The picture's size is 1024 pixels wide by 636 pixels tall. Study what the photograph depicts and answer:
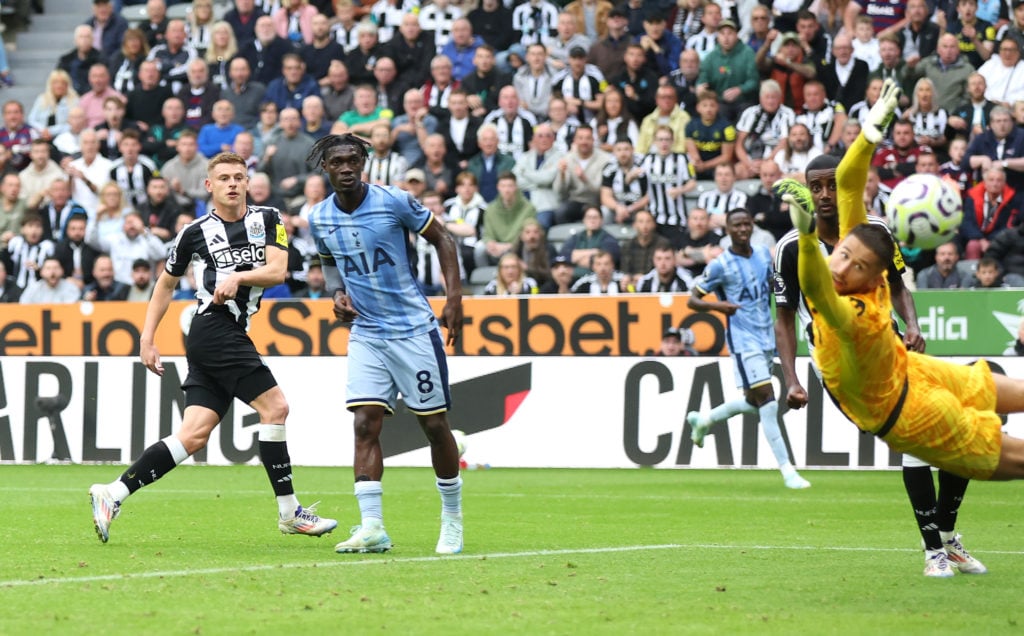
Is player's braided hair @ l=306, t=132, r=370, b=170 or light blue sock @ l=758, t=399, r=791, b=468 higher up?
player's braided hair @ l=306, t=132, r=370, b=170

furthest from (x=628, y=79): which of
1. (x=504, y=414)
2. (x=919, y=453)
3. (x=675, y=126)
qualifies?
(x=919, y=453)

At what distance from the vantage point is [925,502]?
8.44 metres

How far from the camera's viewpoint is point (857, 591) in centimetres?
763

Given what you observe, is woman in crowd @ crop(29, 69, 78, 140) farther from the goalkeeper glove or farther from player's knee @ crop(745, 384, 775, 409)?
the goalkeeper glove

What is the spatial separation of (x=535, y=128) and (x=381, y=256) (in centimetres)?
1349

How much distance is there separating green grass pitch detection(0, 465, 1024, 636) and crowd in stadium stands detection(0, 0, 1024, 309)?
260 inches

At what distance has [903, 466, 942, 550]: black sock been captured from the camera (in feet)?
27.5

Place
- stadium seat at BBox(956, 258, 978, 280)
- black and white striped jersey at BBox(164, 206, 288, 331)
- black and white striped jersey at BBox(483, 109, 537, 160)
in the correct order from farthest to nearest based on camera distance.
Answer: black and white striped jersey at BBox(483, 109, 537, 160)
stadium seat at BBox(956, 258, 978, 280)
black and white striped jersey at BBox(164, 206, 288, 331)

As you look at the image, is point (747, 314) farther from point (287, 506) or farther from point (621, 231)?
point (287, 506)

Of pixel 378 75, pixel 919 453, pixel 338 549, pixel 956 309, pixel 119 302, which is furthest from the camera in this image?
pixel 378 75

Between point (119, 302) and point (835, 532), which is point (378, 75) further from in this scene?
point (835, 532)

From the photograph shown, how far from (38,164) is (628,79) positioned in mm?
8947

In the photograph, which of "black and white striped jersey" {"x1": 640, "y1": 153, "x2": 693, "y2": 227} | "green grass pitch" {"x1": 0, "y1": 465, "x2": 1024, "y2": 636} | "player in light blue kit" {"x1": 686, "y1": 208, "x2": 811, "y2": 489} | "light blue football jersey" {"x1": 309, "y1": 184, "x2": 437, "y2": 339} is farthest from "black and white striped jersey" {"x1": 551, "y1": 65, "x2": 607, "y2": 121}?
"light blue football jersey" {"x1": 309, "y1": 184, "x2": 437, "y2": 339}

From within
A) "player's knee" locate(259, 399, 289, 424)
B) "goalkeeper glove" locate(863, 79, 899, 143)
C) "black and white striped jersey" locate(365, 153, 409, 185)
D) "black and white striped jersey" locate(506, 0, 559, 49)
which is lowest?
"player's knee" locate(259, 399, 289, 424)
